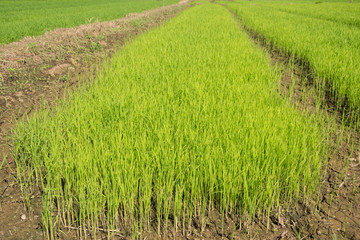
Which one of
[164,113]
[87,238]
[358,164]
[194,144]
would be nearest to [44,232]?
[87,238]

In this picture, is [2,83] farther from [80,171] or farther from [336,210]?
[336,210]

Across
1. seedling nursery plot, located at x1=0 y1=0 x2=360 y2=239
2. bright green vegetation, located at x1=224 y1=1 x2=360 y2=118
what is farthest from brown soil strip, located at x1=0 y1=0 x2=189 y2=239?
bright green vegetation, located at x1=224 y1=1 x2=360 y2=118

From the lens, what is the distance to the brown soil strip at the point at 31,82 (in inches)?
70.4

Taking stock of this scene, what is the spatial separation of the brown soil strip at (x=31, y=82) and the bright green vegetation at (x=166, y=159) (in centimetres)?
12

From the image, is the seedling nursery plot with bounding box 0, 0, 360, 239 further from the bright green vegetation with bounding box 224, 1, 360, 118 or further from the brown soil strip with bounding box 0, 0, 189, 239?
the bright green vegetation with bounding box 224, 1, 360, 118

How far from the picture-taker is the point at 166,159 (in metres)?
1.84

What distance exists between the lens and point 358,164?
249 centimetres

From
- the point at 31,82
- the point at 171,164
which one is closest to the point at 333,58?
the point at 171,164

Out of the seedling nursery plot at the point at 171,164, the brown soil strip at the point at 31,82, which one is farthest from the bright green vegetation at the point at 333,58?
the brown soil strip at the point at 31,82

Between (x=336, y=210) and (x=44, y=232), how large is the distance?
1781mm

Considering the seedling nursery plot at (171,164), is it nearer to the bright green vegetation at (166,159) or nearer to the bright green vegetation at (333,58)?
the bright green vegetation at (166,159)

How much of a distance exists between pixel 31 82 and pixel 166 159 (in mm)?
3142

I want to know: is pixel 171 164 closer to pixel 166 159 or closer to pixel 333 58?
pixel 166 159

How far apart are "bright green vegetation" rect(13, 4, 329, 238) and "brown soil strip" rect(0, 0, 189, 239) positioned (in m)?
0.12
